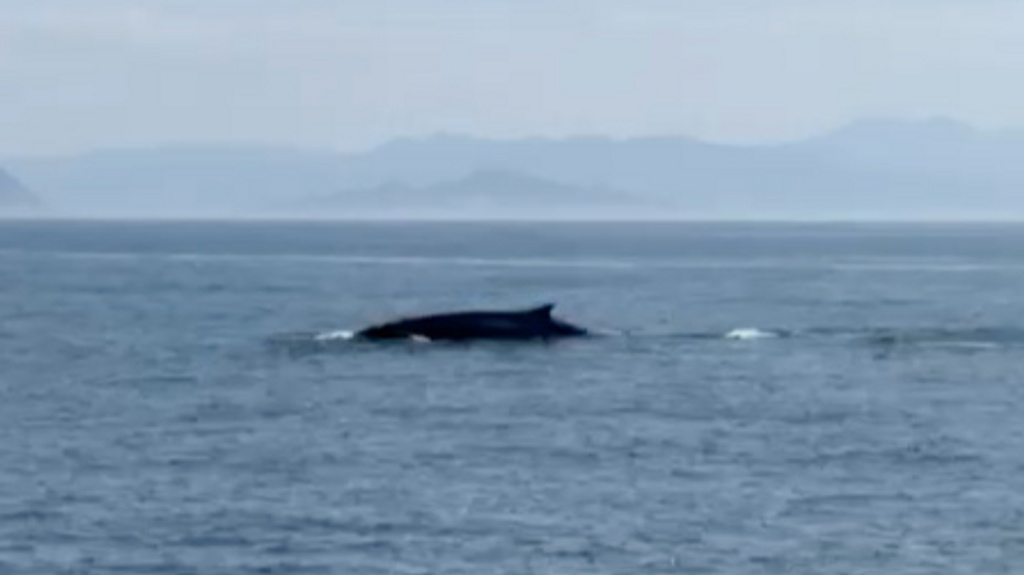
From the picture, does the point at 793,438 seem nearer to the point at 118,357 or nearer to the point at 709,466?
the point at 709,466

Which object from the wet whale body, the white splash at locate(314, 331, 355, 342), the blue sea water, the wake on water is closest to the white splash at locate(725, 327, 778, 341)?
the wake on water

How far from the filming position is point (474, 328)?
3538 inches

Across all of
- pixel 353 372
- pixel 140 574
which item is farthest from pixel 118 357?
pixel 140 574

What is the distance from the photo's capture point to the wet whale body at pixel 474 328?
89625mm

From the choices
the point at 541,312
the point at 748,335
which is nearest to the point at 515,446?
the point at 541,312

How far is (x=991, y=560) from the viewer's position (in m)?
43.6

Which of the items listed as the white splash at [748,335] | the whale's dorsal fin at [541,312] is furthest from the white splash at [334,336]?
the white splash at [748,335]

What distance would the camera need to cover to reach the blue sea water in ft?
147

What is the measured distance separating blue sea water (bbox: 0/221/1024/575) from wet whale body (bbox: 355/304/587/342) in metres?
1.33

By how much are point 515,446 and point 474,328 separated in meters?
31.0

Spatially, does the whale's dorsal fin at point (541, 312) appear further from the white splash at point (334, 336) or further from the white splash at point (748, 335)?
the white splash at point (748, 335)

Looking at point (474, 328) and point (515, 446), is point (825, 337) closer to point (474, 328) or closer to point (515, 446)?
point (474, 328)

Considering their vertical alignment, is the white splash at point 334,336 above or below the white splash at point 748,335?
below

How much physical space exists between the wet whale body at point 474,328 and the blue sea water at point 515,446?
1.33m
